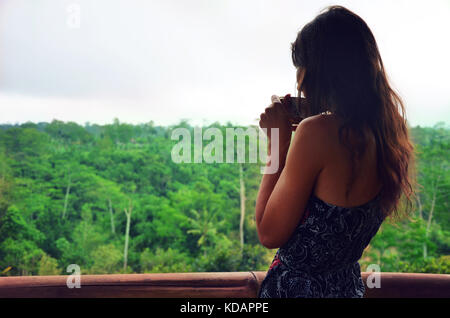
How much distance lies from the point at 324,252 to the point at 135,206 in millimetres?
8939

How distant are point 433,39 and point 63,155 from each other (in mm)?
7060

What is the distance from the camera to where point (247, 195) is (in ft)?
27.3

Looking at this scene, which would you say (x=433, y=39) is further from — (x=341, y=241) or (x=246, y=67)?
(x=341, y=241)

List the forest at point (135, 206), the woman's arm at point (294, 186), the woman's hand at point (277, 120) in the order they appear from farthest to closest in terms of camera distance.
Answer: the forest at point (135, 206), the woman's hand at point (277, 120), the woman's arm at point (294, 186)

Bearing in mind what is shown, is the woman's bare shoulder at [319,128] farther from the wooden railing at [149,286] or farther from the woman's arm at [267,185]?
the wooden railing at [149,286]

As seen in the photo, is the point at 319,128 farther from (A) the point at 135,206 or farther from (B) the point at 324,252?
(A) the point at 135,206

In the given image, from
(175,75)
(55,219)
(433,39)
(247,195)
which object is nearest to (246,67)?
(175,75)

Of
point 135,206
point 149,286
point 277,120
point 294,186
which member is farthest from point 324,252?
point 135,206

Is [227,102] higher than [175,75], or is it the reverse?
[175,75]

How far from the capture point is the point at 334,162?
1.78ft

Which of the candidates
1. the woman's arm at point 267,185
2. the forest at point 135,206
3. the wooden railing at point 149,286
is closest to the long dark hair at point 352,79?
the woman's arm at point 267,185

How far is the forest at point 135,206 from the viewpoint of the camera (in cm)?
521

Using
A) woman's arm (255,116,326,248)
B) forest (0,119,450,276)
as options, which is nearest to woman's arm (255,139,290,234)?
woman's arm (255,116,326,248)

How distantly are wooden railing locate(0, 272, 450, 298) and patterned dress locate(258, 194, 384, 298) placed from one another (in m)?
0.23
